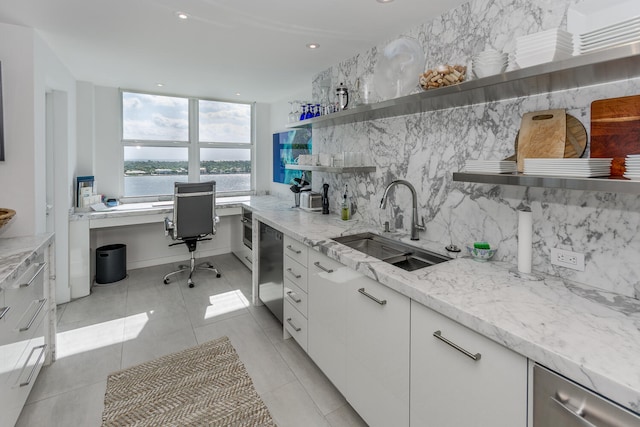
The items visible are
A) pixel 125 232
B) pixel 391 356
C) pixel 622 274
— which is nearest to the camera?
pixel 622 274

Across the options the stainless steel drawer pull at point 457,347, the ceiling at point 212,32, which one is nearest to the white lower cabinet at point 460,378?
the stainless steel drawer pull at point 457,347

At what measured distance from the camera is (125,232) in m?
4.29

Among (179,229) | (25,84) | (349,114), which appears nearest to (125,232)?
(179,229)

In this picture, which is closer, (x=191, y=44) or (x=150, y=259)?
(x=191, y=44)

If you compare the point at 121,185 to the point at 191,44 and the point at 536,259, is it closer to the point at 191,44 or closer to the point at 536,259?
the point at 191,44

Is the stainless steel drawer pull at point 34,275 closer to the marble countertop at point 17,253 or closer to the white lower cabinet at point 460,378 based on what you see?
the marble countertop at point 17,253

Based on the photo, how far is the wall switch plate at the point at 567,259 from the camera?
1406 mm

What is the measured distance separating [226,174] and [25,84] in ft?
9.62

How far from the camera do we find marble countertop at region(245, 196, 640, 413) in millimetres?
822

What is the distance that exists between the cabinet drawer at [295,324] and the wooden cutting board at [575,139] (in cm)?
182

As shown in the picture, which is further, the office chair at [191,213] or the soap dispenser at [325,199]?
the office chair at [191,213]

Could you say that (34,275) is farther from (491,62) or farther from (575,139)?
(575,139)

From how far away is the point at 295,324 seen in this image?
7.95 ft

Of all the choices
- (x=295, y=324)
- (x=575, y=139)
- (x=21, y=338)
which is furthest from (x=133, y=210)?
(x=575, y=139)
